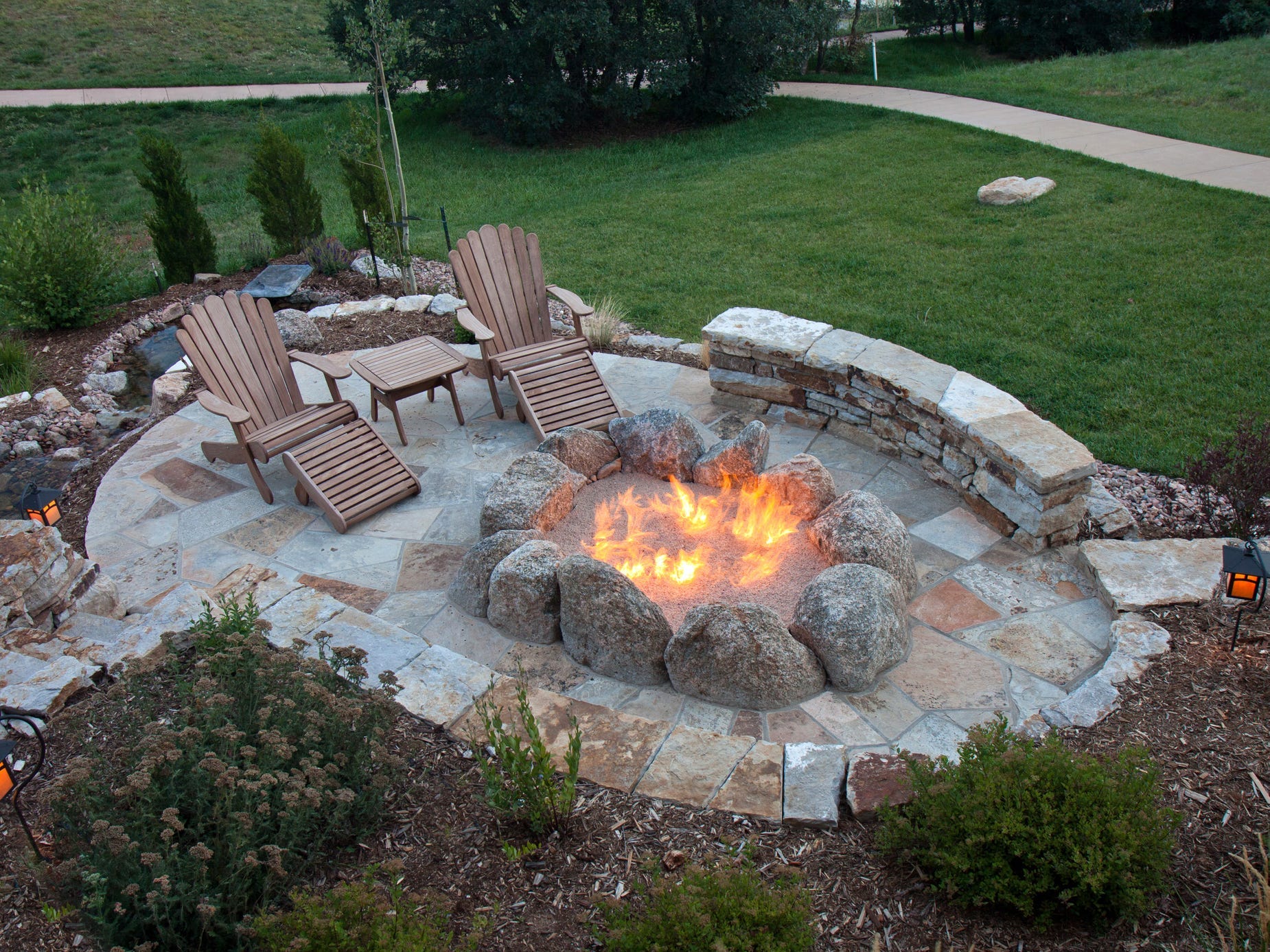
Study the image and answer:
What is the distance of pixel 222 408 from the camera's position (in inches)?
181

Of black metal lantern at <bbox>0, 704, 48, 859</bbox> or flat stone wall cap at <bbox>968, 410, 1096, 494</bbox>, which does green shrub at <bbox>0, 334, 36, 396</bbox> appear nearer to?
black metal lantern at <bbox>0, 704, 48, 859</bbox>

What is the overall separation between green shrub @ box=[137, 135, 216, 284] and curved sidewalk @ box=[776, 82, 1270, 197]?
28.0 feet

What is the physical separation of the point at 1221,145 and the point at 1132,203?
2.26 metres

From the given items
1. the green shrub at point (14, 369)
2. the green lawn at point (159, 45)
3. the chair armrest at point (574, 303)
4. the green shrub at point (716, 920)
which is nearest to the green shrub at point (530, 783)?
the green shrub at point (716, 920)

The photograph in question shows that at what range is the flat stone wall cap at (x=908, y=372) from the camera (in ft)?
14.9

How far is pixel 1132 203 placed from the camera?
7945mm

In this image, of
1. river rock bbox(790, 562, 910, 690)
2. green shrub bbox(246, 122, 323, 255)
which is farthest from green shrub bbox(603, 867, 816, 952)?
green shrub bbox(246, 122, 323, 255)

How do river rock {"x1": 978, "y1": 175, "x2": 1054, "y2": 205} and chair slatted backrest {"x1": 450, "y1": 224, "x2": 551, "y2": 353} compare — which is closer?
chair slatted backrest {"x1": 450, "y1": 224, "x2": 551, "y2": 353}

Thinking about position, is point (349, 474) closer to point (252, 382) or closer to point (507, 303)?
point (252, 382)

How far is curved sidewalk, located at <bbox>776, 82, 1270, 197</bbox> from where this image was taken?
8430 mm

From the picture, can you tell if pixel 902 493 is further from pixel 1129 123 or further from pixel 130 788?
pixel 1129 123

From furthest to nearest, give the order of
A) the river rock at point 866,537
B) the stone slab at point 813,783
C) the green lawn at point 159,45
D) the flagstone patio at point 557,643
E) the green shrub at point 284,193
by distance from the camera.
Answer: the green lawn at point 159,45 → the green shrub at point 284,193 → the river rock at point 866,537 → the flagstone patio at point 557,643 → the stone slab at point 813,783

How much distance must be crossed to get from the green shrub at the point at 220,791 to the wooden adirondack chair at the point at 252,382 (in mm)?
1921

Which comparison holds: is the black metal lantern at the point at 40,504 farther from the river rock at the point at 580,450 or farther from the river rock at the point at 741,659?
the river rock at the point at 741,659
